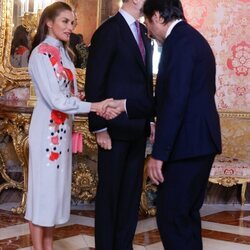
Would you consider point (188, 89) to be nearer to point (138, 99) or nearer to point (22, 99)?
point (138, 99)

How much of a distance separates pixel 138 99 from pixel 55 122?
1.36 ft

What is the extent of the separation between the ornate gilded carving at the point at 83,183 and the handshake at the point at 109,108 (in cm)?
202

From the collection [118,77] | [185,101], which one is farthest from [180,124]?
[118,77]

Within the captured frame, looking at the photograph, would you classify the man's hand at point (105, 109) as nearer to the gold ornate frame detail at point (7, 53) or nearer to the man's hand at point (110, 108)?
the man's hand at point (110, 108)

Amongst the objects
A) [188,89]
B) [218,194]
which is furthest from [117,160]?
[218,194]

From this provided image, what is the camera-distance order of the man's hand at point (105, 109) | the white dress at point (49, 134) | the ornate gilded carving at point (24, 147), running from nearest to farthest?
the man's hand at point (105, 109) < the white dress at point (49, 134) < the ornate gilded carving at point (24, 147)

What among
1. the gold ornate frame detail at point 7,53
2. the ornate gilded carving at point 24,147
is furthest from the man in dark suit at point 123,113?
the gold ornate frame detail at point 7,53

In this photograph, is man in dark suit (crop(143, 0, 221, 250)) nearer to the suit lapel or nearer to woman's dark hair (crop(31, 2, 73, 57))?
the suit lapel

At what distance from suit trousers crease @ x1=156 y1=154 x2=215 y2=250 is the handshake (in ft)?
1.39

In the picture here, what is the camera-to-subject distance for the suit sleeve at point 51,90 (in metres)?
2.55

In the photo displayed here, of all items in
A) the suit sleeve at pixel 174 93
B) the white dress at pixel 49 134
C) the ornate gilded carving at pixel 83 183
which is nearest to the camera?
the suit sleeve at pixel 174 93

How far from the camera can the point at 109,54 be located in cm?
256

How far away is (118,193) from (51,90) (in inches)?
23.9

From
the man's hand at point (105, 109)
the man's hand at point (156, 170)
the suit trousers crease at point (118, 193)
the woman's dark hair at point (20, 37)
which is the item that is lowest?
the suit trousers crease at point (118, 193)
